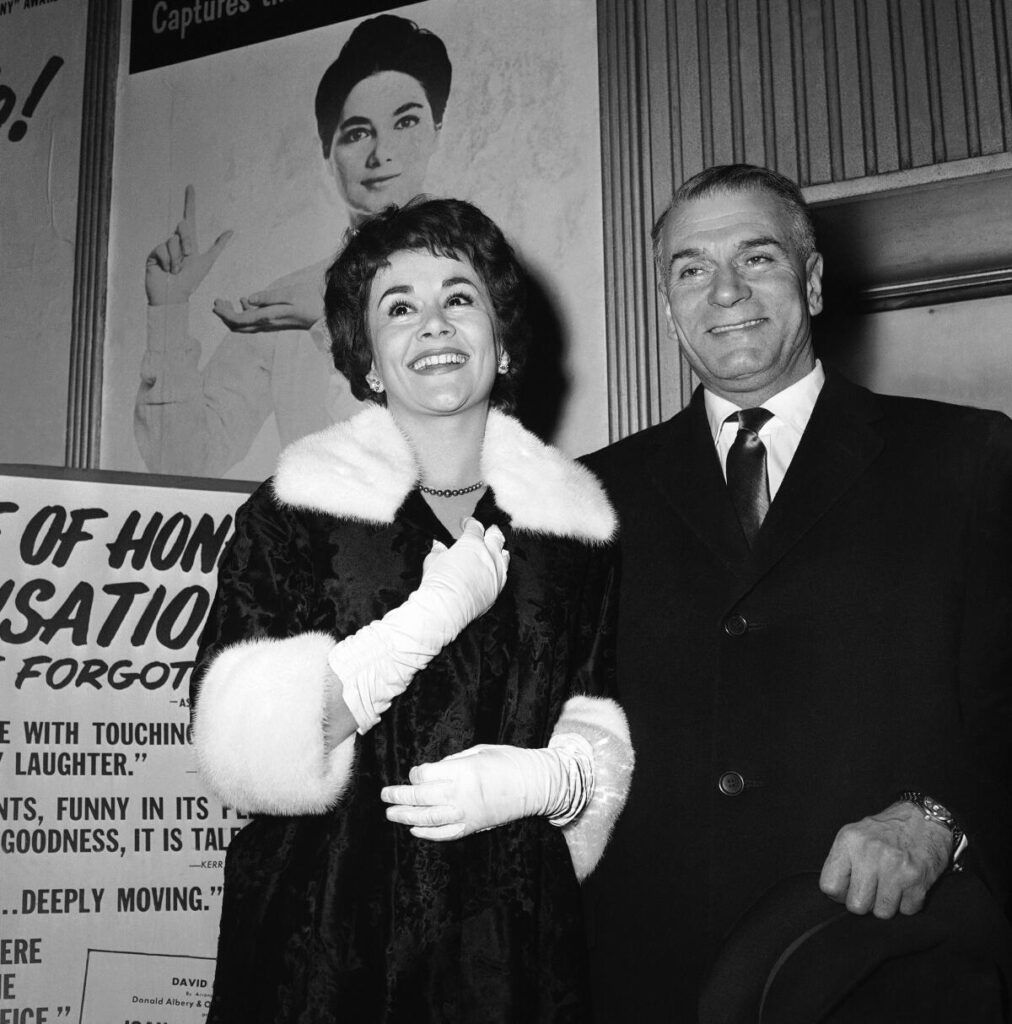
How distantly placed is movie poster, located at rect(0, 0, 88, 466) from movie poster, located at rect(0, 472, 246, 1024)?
88 centimetres

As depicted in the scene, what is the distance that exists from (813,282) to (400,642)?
0.89m

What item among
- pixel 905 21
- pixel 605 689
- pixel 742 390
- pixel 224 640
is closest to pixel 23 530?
pixel 224 640

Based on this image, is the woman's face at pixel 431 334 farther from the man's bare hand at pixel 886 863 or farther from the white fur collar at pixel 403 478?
the man's bare hand at pixel 886 863

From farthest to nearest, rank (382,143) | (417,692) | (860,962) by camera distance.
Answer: (382,143) → (417,692) → (860,962)

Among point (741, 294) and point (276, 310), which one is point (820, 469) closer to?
point (741, 294)

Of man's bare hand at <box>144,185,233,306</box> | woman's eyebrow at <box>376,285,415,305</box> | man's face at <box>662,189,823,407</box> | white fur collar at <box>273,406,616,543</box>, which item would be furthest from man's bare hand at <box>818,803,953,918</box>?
man's bare hand at <box>144,185,233,306</box>

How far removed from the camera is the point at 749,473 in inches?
67.9

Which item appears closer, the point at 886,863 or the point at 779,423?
the point at 886,863

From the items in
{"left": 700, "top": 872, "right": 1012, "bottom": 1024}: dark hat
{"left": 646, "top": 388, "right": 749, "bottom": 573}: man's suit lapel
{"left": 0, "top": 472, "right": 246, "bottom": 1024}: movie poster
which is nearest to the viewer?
{"left": 700, "top": 872, "right": 1012, "bottom": 1024}: dark hat

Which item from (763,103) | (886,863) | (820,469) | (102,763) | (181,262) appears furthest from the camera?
(181,262)

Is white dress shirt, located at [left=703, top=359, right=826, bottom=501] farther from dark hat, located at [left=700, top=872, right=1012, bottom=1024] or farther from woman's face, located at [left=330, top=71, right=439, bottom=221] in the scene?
woman's face, located at [left=330, top=71, right=439, bottom=221]

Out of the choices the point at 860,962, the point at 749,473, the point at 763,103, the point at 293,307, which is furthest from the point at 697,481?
the point at 293,307

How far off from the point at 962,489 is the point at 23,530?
63.9 inches

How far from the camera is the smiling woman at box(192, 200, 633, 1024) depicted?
4.69 feet
